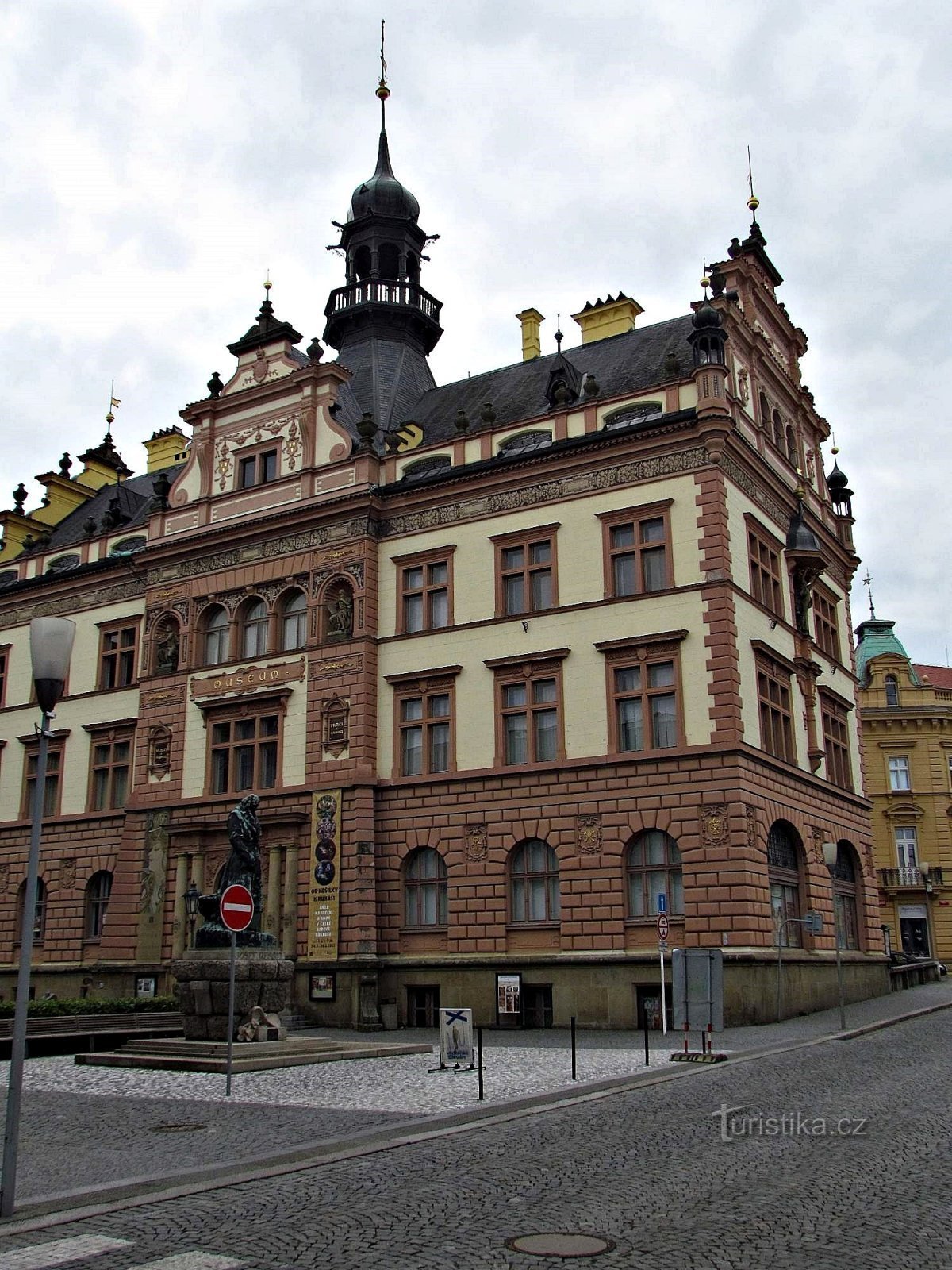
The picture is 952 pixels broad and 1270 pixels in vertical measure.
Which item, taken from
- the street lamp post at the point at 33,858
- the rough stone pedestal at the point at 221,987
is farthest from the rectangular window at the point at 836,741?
the street lamp post at the point at 33,858

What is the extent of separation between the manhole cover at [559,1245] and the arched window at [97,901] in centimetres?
3368

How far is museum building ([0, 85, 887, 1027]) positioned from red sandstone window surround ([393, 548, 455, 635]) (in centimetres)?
12

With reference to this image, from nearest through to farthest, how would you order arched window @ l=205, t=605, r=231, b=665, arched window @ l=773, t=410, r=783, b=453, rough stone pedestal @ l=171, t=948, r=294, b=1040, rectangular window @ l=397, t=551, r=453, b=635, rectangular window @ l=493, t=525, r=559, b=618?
1. rough stone pedestal @ l=171, t=948, r=294, b=1040
2. rectangular window @ l=493, t=525, r=559, b=618
3. rectangular window @ l=397, t=551, r=453, b=635
4. arched window @ l=773, t=410, r=783, b=453
5. arched window @ l=205, t=605, r=231, b=665

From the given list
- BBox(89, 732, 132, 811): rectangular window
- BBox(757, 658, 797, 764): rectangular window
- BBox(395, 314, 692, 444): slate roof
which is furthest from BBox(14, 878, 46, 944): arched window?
BBox(757, 658, 797, 764): rectangular window

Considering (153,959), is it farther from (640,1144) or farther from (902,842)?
(902,842)

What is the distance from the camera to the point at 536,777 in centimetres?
3244

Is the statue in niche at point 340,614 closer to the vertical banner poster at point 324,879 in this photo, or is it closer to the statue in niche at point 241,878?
the vertical banner poster at point 324,879

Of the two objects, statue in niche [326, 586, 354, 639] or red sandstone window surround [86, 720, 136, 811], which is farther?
red sandstone window surround [86, 720, 136, 811]

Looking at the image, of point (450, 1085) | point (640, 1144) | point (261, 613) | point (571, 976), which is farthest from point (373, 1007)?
point (640, 1144)

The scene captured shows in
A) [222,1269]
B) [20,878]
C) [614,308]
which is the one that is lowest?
[222,1269]

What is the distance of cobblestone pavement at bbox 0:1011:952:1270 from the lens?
8.14 meters

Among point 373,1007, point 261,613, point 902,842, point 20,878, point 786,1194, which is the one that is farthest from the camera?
point 902,842

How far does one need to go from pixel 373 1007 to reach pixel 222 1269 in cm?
2553

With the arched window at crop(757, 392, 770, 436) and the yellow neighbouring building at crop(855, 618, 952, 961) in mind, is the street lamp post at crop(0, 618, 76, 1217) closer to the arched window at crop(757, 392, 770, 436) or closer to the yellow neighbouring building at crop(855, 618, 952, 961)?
the arched window at crop(757, 392, 770, 436)
